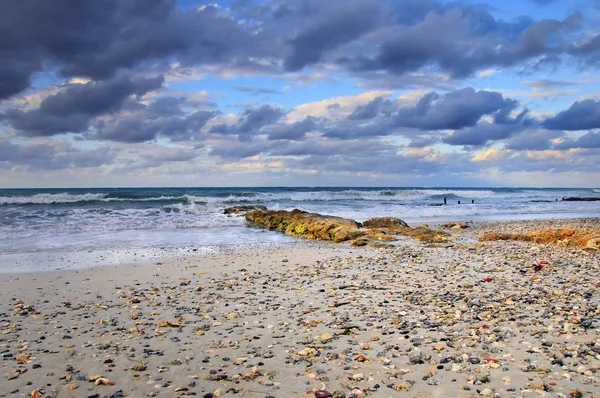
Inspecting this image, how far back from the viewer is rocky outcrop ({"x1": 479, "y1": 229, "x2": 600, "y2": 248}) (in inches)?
509

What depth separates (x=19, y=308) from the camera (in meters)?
7.27

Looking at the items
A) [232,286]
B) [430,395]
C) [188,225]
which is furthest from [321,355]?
[188,225]

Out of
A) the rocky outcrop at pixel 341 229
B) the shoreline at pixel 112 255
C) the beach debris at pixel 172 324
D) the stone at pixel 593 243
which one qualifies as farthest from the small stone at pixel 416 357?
the stone at pixel 593 243

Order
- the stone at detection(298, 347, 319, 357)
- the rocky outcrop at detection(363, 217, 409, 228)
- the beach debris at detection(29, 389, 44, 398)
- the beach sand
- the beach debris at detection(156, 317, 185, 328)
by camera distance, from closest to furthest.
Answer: the beach debris at detection(29, 389, 44, 398), the beach sand, the stone at detection(298, 347, 319, 357), the beach debris at detection(156, 317, 185, 328), the rocky outcrop at detection(363, 217, 409, 228)

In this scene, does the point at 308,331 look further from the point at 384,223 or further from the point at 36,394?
the point at 384,223

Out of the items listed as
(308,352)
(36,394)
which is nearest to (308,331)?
(308,352)

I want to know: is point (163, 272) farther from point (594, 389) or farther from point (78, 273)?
point (594, 389)

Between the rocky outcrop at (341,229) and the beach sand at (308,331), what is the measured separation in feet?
20.0

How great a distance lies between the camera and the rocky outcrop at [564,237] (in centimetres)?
1294

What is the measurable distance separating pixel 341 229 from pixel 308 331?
39.4 feet

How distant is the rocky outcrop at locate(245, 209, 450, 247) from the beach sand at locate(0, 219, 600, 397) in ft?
20.0

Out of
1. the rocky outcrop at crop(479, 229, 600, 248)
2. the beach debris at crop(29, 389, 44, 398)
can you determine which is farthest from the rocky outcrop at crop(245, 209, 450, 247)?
the beach debris at crop(29, 389, 44, 398)

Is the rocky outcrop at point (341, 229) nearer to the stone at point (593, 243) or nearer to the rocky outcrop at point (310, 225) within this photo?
the rocky outcrop at point (310, 225)

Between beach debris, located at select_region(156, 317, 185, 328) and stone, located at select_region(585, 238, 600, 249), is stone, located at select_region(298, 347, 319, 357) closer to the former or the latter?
beach debris, located at select_region(156, 317, 185, 328)
